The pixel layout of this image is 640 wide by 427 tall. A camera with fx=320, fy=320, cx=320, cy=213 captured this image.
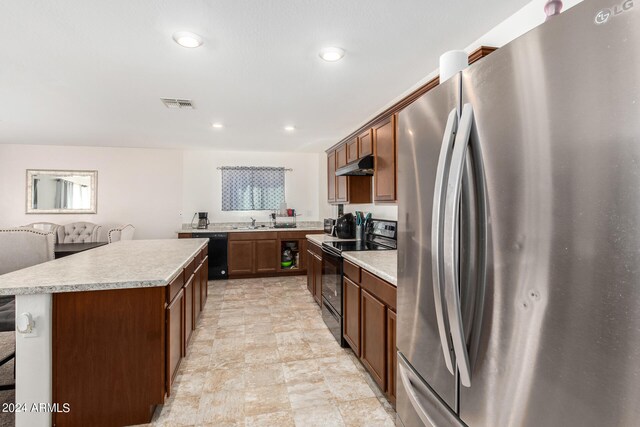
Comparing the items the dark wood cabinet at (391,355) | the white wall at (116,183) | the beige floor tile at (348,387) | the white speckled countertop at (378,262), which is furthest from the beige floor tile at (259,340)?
the white wall at (116,183)

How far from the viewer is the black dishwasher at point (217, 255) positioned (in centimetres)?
526

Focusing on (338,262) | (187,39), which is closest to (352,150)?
(338,262)

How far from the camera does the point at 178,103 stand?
324 centimetres

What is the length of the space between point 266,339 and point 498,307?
100 inches

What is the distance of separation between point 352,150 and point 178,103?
6.09 ft

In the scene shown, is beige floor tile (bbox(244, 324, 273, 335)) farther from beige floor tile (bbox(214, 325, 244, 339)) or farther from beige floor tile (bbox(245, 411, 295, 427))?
beige floor tile (bbox(245, 411, 295, 427))

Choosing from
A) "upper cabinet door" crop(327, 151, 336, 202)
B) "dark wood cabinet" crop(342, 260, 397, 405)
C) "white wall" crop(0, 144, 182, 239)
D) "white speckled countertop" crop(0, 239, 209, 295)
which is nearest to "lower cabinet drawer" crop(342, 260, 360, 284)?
"dark wood cabinet" crop(342, 260, 397, 405)

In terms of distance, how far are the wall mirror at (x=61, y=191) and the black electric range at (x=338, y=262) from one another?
456 cm

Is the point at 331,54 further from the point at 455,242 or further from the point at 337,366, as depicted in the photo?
the point at 337,366

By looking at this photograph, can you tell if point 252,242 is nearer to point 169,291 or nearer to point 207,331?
point 207,331

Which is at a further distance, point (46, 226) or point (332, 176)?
point (46, 226)

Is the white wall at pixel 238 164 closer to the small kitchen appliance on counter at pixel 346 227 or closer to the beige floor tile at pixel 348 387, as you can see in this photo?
the small kitchen appliance on counter at pixel 346 227

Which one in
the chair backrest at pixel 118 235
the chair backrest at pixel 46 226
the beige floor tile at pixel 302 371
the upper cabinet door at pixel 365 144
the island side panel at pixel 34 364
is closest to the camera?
the island side panel at pixel 34 364

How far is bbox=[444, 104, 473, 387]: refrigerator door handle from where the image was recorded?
0.82 meters
